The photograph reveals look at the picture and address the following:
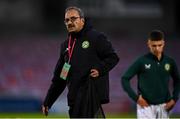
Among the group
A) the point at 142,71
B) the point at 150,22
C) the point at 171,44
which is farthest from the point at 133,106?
the point at 142,71

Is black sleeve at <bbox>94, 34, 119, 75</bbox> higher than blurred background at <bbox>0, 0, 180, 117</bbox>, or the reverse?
blurred background at <bbox>0, 0, 180, 117</bbox>

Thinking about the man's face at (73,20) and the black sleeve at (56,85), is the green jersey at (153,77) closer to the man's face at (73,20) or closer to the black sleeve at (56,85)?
the black sleeve at (56,85)

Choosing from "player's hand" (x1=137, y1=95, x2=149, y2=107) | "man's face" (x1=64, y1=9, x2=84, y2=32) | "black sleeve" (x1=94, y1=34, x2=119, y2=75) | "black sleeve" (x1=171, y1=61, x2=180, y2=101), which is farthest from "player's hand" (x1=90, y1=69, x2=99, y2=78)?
"black sleeve" (x1=171, y1=61, x2=180, y2=101)

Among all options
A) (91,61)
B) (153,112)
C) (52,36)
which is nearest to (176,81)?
(153,112)

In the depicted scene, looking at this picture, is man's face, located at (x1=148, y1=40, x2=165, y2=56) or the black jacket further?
man's face, located at (x1=148, y1=40, x2=165, y2=56)

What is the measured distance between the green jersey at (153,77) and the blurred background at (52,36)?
42.4 feet

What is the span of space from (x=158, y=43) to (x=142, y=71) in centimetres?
48

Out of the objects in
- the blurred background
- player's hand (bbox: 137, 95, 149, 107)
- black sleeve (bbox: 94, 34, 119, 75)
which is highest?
the blurred background

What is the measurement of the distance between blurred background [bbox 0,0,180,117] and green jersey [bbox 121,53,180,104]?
12.9 meters

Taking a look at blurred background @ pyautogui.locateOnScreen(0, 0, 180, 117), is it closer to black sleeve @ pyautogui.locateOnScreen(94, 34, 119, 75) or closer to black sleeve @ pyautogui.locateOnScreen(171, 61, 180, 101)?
black sleeve @ pyautogui.locateOnScreen(171, 61, 180, 101)

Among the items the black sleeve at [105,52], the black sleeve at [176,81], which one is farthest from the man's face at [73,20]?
the black sleeve at [176,81]

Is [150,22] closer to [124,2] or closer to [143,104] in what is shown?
[124,2]

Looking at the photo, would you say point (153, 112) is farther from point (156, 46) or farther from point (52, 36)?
point (52, 36)

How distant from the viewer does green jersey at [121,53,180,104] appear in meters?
9.49
